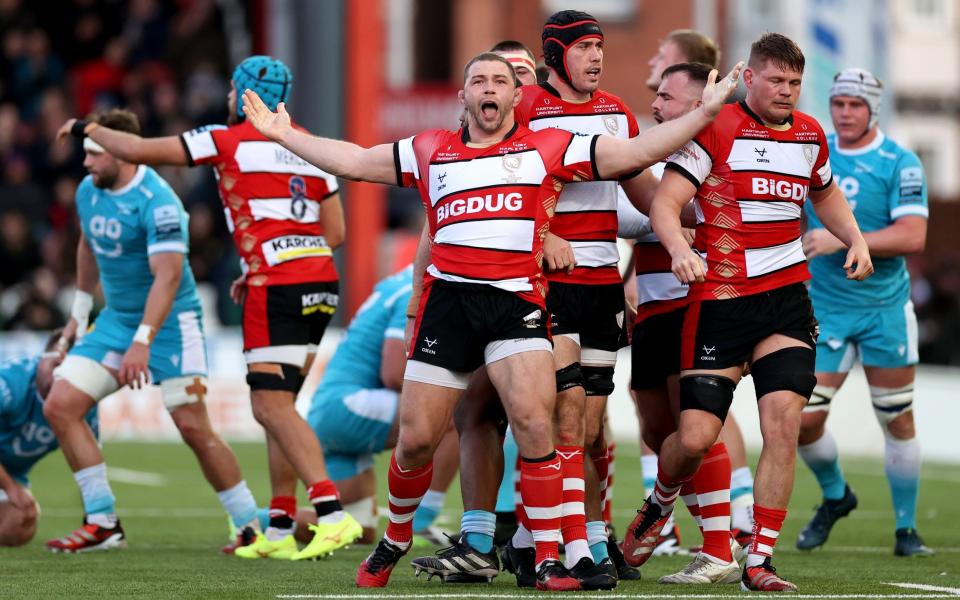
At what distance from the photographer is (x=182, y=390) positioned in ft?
31.4

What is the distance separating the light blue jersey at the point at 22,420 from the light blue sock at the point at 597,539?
3436 millimetres

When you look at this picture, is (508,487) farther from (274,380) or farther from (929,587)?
(929,587)

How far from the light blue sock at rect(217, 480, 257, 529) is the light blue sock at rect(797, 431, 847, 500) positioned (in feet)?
9.98

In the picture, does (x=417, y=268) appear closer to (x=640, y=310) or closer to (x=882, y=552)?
(x=640, y=310)

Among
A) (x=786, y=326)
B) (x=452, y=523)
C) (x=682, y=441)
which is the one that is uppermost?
(x=786, y=326)

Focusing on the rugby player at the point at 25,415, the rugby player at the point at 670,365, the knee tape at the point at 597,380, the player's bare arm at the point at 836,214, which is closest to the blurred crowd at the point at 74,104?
the rugby player at the point at 25,415

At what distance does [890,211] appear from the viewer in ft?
31.3

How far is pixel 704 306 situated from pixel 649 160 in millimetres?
823

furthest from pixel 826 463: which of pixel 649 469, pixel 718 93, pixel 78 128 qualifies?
pixel 78 128

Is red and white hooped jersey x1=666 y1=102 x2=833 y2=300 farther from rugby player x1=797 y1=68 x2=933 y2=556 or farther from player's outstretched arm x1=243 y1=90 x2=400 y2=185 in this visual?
rugby player x1=797 y1=68 x2=933 y2=556

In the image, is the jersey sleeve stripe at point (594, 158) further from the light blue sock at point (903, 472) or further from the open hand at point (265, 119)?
the light blue sock at point (903, 472)

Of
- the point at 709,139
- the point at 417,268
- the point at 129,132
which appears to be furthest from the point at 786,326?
the point at 129,132

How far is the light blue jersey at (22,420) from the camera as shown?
993 centimetres

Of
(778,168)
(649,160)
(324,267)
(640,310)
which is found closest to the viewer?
(649,160)
